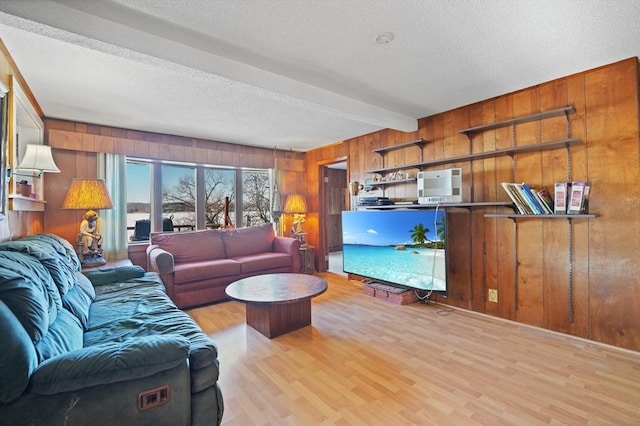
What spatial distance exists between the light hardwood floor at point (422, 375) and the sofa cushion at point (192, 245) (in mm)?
1113

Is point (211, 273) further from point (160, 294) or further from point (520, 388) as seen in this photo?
point (520, 388)

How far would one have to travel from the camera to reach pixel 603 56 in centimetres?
217

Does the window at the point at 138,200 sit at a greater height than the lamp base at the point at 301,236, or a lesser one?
greater

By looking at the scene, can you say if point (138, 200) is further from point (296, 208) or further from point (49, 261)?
point (49, 261)

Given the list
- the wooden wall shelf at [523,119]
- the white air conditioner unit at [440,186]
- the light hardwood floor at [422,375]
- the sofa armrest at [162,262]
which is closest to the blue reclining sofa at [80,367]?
the light hardwood floor at [422,375]

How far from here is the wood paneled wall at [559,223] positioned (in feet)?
7.46

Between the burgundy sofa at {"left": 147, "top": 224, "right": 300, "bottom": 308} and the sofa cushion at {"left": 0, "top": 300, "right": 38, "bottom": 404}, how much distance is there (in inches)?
88.1

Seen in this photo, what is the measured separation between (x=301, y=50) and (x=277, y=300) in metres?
1.87

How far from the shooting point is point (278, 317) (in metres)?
2.63

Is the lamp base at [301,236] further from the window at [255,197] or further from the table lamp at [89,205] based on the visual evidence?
the table lamp at [89,205]

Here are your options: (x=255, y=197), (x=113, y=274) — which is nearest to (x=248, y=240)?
(x=255, y=197)

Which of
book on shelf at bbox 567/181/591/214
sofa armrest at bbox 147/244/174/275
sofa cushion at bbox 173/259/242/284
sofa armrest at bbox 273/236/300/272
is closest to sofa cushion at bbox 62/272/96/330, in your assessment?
sofa armrest at bbox 147/244/174/275

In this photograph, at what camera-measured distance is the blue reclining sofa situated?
1046mm

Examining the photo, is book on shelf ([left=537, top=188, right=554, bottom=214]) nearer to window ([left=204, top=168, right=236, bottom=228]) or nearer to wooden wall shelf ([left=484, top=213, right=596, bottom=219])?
wooden wall shelf ([left=484, top=213, right=596, bottom=219])
